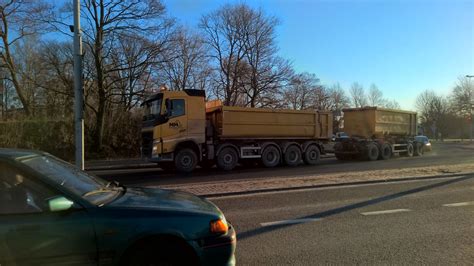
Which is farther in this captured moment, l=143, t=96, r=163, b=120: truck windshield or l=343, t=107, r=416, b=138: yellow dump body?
l=343, t=107, r=416, b=138: yellow dump body

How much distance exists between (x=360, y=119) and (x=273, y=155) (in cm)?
741

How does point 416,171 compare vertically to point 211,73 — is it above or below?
below

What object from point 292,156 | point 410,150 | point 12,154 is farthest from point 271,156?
point 12,154

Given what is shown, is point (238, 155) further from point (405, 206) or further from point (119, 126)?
point (119, 126)

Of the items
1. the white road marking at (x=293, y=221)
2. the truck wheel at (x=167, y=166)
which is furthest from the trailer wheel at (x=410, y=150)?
the white road marking at (x=293, y=221)

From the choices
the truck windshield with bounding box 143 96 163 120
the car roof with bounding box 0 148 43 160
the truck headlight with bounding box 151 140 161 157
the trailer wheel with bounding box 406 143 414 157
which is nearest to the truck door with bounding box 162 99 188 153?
the truck headlight with bounding box 151 140 161 157

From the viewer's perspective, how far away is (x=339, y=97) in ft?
294

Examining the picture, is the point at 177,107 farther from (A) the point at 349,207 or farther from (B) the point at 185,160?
(A) the point at 349,207

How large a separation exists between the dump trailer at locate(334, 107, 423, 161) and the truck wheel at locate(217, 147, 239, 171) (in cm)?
859

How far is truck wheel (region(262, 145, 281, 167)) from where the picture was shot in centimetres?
2020

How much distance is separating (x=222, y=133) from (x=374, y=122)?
1046 cm

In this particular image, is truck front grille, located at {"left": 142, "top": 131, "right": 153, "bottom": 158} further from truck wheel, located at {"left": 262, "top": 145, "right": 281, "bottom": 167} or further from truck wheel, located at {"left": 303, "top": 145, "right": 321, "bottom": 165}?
truck wheel, located at {"left": 303, "top": 145, "right": 321, "bottom": 165}

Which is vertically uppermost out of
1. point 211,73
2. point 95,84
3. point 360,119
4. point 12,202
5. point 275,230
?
point 211,73

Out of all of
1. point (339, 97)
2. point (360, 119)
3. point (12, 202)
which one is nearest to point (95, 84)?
point (360, 119)
